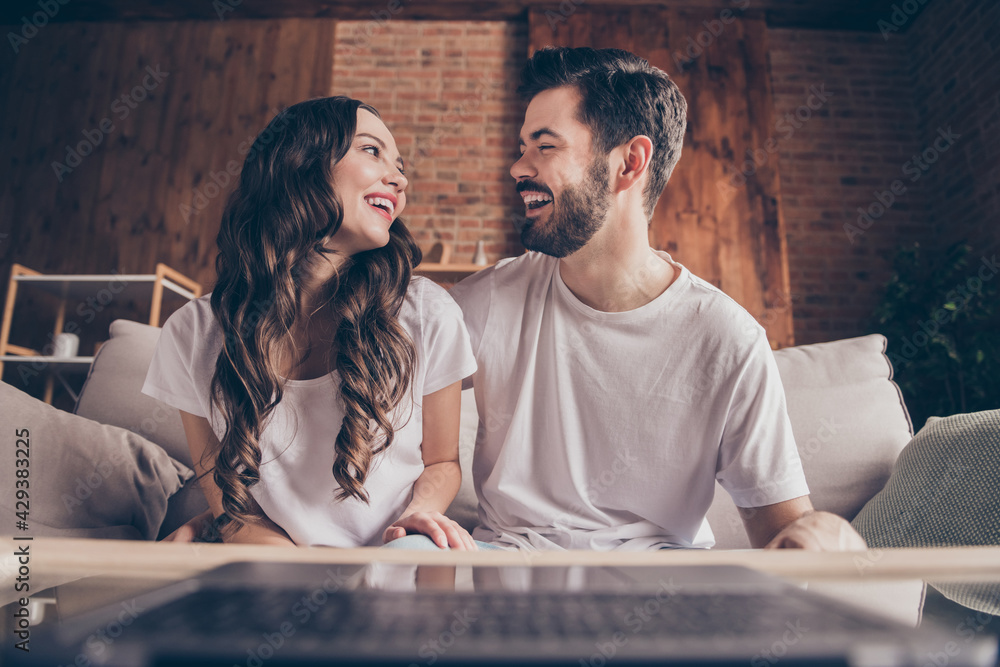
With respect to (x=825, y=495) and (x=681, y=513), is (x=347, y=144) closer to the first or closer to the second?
(x=681, y=513)

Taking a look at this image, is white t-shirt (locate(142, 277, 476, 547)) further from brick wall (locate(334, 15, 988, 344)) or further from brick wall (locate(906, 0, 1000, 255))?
brick wall (locate(906, 0, 1000, 255))

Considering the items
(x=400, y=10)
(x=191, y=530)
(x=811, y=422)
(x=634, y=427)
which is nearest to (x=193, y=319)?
(x=191, y=530)

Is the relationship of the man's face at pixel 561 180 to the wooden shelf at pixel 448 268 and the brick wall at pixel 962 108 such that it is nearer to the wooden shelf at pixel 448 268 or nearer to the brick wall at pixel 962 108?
the wooden shelf at pixel 448 268

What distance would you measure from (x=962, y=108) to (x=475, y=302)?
372cm

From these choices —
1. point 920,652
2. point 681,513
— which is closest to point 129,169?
point 681,513

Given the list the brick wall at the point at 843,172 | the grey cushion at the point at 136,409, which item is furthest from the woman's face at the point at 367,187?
the brick wall at the point at 843,172

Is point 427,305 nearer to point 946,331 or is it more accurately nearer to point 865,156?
point 946,331

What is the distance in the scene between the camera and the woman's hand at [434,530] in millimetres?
750

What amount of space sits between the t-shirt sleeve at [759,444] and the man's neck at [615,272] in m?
0.22

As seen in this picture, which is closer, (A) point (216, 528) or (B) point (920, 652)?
(B) point (920, 652)

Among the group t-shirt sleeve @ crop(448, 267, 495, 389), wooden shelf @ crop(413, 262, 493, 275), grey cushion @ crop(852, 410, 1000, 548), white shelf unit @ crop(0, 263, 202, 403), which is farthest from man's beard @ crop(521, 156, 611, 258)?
white shelf unit @ crop(0, 263, 202, 403)

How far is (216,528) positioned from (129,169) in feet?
12.5

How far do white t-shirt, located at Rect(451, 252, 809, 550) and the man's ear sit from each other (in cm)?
26

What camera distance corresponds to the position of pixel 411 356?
996mm
